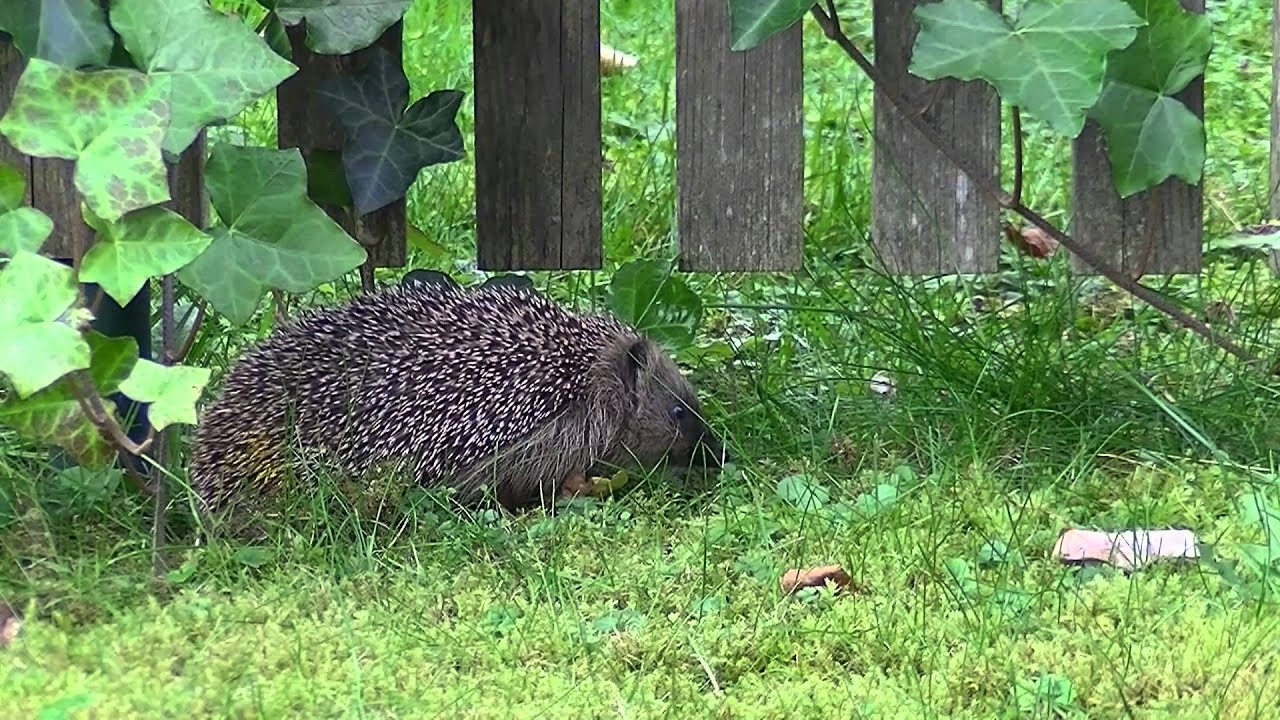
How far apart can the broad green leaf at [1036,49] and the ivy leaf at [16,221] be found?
71.4 inches

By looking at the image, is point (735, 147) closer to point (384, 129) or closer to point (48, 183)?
point (384, 129)

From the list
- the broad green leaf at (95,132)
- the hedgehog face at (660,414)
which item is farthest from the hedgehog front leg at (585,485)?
the broad green leaf at (95,132)

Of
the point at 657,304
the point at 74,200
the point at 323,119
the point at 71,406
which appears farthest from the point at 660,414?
the point at 71,406

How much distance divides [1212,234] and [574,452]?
98.5 inches

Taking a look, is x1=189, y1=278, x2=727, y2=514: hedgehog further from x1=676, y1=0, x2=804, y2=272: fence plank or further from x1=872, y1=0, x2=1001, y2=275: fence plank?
x1=872, y1=0, x2=1001, y2=275: fence plank

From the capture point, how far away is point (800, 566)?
10.6ft

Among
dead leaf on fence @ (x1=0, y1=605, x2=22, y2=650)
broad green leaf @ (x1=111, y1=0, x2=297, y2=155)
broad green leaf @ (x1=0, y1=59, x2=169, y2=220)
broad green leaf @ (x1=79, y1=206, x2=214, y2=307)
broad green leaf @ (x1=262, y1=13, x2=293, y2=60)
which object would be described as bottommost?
dead leaf on fence @ (x1=0, y1=605, x2=22, y2=650)

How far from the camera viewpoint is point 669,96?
6574mm

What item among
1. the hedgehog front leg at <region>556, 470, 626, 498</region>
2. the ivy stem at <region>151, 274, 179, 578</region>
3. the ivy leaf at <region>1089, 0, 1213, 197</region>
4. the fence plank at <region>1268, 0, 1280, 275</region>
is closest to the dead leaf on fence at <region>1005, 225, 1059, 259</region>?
the fence plank at <region>1268, 0, 1280, 275</region>

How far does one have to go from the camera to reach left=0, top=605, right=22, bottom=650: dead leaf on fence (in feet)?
9.78

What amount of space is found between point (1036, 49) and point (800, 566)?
1.23m

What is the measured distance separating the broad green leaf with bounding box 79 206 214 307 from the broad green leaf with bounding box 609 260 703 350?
1.82 m

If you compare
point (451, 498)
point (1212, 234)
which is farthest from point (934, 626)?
point (1212, 234)

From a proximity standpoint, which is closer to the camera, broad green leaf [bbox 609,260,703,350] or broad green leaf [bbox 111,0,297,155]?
broad green leaf [bbox 111,0,297,155]
